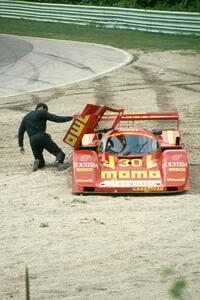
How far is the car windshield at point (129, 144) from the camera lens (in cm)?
1614

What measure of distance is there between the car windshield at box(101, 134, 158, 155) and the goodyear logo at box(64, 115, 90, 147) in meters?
0.69

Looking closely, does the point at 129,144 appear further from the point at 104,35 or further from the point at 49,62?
the point at 104,35

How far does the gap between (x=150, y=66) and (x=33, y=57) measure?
512cm

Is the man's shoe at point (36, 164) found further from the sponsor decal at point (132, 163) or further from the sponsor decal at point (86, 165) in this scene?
the sponsor decal at point (132, 163)

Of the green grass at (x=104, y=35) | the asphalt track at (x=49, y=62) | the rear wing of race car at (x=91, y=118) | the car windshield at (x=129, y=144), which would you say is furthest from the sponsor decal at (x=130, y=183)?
the green grass at (x=104, y=35)

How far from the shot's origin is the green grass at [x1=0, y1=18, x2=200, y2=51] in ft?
113

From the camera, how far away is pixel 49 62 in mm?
32125

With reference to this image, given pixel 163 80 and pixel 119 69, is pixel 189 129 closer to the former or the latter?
pixel 163 80

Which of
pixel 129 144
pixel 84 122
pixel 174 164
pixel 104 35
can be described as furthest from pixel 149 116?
pixel 104 35

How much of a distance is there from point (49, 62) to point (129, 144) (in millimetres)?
16371

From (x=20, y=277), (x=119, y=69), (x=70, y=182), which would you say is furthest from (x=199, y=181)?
(x=119, y=69)

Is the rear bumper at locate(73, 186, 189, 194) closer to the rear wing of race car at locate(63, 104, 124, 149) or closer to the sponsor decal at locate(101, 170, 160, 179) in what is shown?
the sponsor decal at locate(101, 170, 160, 179)

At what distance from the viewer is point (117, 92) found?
26.5 m

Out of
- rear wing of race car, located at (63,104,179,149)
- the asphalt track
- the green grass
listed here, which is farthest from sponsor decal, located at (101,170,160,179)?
the green grass
